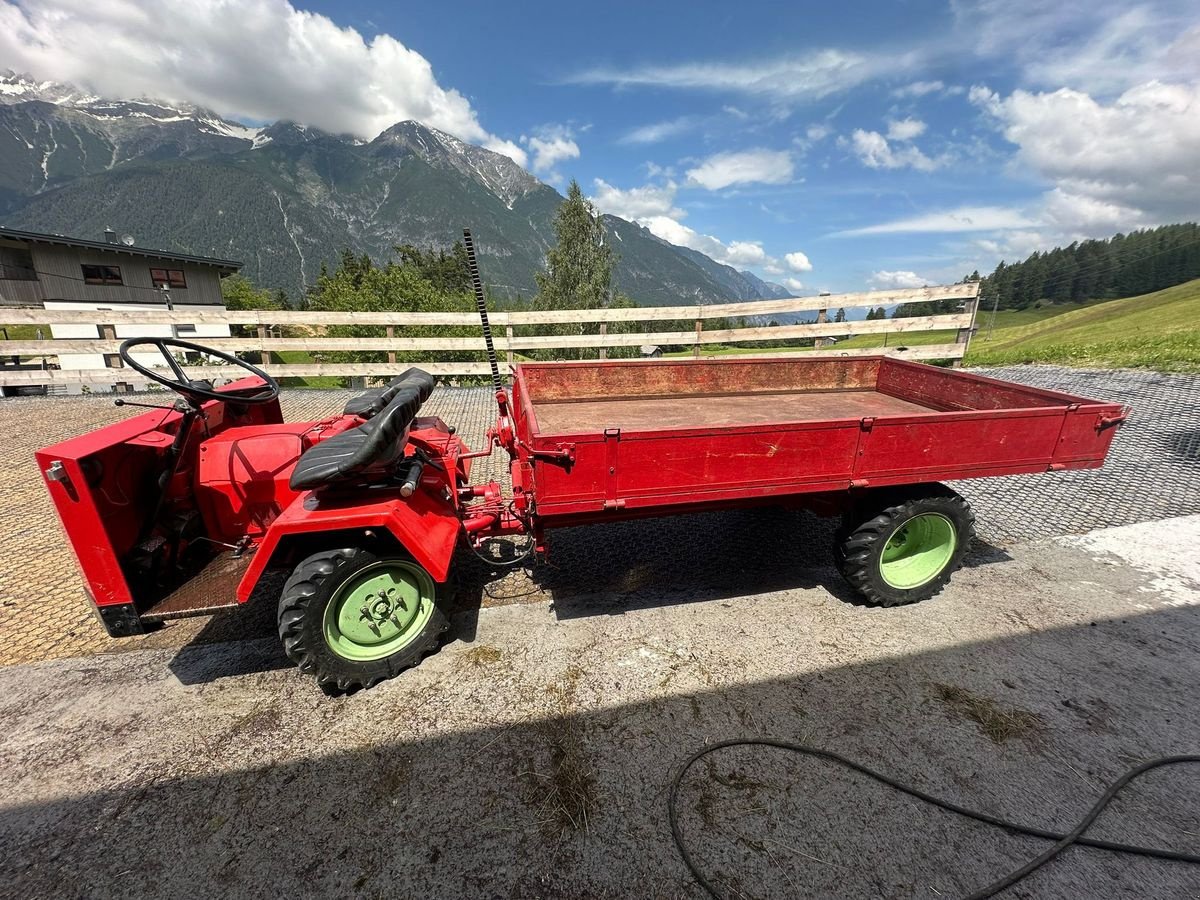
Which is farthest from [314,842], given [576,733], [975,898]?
[975,898]

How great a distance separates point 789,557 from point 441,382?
7.51 meters

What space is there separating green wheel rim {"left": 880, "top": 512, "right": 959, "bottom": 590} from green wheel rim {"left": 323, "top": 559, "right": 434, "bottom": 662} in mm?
2849

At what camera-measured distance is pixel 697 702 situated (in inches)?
101

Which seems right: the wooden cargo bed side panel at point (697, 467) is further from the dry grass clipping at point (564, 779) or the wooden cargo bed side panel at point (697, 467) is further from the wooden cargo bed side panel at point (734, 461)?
the dry grass clipping at point (564, 779)

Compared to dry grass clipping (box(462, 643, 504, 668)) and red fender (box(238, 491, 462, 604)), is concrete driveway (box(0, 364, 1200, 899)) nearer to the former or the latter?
dry grass clipping (box(462, 643, 504, 668))

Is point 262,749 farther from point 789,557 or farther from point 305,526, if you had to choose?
point 789,557

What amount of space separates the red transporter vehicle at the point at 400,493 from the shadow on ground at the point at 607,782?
1.50 feet

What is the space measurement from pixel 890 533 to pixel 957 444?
0.63 m

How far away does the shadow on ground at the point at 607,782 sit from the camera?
6.05ft

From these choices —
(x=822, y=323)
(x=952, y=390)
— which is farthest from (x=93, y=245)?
(x=952, y=390)

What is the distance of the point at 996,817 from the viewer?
202 cm

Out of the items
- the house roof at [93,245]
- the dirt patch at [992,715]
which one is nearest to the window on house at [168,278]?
the house roof at [93,245]

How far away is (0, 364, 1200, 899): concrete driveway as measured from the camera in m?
1.87

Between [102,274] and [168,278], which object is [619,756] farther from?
[102,274]
